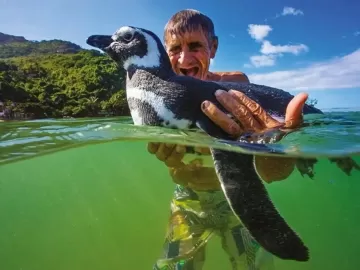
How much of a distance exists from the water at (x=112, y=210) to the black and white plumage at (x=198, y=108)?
5.93 feet

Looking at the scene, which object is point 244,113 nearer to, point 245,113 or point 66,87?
point 245,113

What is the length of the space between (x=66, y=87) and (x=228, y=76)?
2433 cm

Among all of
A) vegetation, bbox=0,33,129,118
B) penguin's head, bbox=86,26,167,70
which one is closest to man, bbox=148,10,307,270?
penguin's head, bbox=86,26,167,70

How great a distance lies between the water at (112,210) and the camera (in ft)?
17.7

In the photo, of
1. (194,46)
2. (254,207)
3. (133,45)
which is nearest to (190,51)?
(194,46)

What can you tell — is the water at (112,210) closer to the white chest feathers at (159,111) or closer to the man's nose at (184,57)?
the man's nose at (184,57)

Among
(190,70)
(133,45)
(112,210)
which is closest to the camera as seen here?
(133,45)

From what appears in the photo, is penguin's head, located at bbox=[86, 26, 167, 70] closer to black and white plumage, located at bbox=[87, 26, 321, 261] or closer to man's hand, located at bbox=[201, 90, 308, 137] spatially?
black and white plumage, located at bbox=[87, 26, 321, 261]

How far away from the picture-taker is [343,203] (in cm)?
667

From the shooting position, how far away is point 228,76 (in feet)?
14.7

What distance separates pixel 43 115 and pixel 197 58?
20323 mm

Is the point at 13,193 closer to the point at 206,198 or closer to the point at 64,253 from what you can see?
the point at 64,253

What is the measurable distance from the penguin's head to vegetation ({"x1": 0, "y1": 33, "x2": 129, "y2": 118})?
1453cm

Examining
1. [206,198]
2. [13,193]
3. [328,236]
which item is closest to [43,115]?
[13,193]
